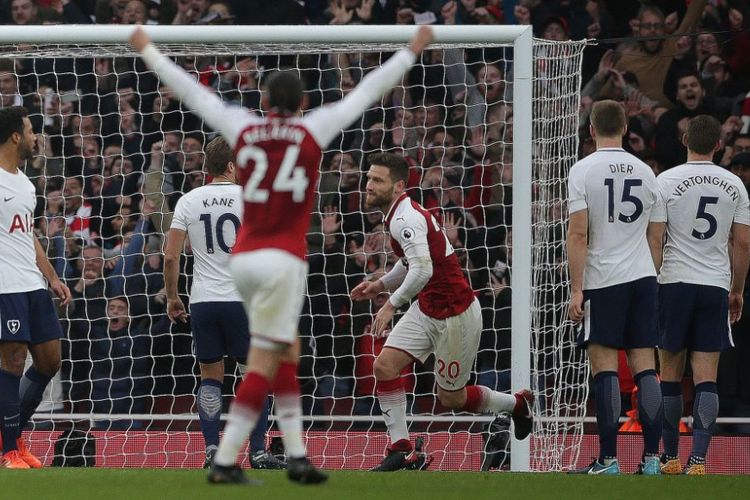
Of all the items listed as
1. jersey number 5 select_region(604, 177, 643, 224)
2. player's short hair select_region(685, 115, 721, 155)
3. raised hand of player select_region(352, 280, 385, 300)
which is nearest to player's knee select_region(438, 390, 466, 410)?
raised hand of player select_region(352, 280, 385, 300)

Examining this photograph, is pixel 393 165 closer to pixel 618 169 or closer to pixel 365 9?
pixel 618 169

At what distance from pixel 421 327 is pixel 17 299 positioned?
260 centimetres

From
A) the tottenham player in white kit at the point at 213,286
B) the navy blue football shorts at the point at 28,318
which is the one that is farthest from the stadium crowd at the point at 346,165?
the navy blue football shorts at the point at 28,318

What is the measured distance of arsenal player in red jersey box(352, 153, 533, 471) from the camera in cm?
848

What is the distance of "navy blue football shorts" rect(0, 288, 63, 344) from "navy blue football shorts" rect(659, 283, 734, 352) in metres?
3.97

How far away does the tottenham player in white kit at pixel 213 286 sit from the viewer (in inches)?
342

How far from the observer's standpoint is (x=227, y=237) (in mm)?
8734

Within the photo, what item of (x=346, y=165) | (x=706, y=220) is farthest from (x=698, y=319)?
(x=346, y=165)

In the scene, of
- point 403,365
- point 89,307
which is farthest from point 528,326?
point 89,307

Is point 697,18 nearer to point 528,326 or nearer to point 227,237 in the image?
point 528,326

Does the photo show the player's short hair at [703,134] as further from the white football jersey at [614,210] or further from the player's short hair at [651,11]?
the player's short hair at [651,11]

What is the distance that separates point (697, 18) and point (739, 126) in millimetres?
1228

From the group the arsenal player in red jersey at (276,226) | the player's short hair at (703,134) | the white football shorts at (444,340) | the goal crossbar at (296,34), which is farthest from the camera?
the goal crossbar at (296,34)

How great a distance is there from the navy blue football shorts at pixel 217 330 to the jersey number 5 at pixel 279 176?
2.69 metres
